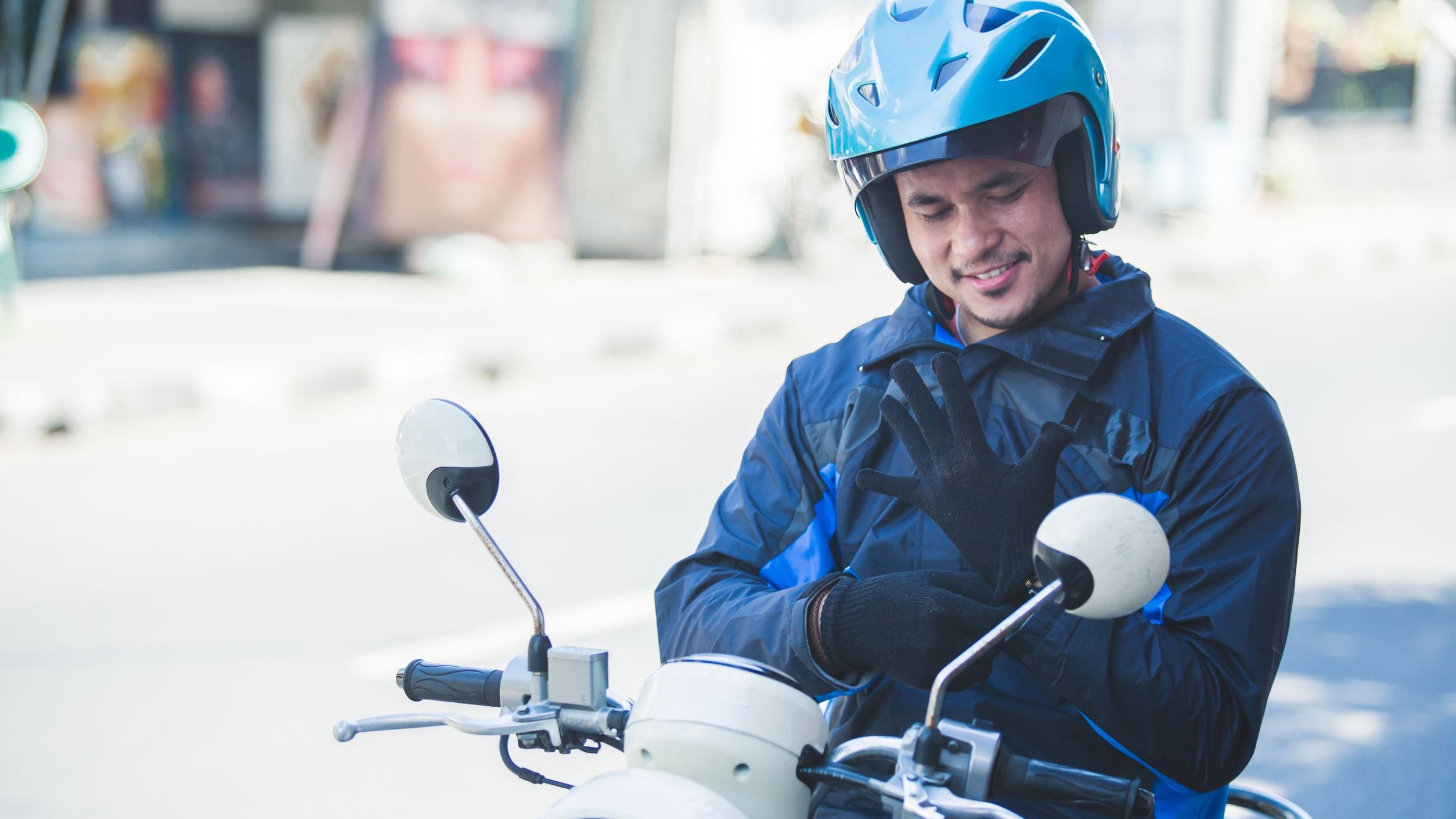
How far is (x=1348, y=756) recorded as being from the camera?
13.7ft

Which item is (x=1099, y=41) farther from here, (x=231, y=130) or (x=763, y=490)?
(x=763, y=490)

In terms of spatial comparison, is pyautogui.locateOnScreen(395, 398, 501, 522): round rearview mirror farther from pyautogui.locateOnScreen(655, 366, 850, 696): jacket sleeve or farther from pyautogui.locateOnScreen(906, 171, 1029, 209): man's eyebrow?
pyautogui.locateOnScreen(906, 171, 1029, 209): man's eyebrow

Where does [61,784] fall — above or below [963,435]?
below

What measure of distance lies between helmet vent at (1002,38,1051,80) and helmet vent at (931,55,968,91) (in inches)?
2.1

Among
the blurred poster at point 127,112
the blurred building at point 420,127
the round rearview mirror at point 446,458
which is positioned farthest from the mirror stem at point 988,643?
the blurred poster at point 127,112

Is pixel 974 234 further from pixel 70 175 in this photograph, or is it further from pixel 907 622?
pixel 70 175

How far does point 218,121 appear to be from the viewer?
15414mm

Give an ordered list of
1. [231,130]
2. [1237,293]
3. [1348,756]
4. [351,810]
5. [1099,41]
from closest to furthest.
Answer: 1. [351,810]
2. [1348,756]
3. [1237,293]
4. [231,130]
5. [1099,41]

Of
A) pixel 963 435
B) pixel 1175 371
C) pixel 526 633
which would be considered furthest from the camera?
pixel 526 633

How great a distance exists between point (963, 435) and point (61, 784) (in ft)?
10.4

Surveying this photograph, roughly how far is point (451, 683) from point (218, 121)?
48.1 feet

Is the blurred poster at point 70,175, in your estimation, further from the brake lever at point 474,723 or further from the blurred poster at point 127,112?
the brake lever at point 474,723

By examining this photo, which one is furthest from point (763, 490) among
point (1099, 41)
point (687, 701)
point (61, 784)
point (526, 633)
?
point (1099, 41)

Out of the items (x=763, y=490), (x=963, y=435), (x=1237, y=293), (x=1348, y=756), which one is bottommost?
(x=1348, y=756)
